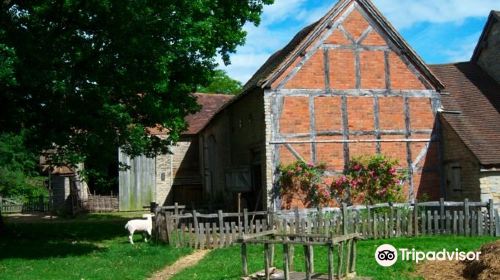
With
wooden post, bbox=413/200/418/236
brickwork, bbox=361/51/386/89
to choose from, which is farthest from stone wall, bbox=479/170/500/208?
brickwork, bbox=361/51/386/89

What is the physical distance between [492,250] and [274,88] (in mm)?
11407

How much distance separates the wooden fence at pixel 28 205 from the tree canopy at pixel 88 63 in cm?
2107

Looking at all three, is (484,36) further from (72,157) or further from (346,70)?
(72,157)

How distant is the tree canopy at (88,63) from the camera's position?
49.6 ft

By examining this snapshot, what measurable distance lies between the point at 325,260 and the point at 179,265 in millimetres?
3861

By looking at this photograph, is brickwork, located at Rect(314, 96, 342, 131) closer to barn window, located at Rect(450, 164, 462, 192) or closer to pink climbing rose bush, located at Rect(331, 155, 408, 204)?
pink climbing rose bush, located at Rect(331, 155, 408, 204)

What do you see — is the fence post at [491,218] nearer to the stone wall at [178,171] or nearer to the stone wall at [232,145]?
the stone wall at [232,145]

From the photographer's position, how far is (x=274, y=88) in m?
20.5

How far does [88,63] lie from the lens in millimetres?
15961

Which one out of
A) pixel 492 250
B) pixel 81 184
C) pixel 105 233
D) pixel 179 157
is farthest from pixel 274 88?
pixel 81 184

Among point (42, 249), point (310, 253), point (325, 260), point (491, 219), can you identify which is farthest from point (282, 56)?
point (310, 253)

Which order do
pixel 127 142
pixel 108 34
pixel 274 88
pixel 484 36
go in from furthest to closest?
pixel 484 36 < pixel 274 88 < pixel 127 142 < pixel 108 34

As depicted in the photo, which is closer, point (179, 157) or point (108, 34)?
point (108, 34)

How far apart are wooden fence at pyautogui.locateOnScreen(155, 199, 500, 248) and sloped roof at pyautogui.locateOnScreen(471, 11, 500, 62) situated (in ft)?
38.0
